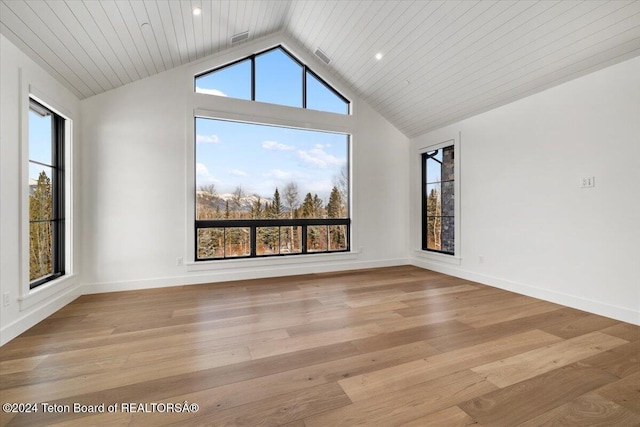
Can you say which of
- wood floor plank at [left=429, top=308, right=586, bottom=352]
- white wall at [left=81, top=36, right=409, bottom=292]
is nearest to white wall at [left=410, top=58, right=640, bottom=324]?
wood floor plank at [left=429, top=308, right=586, bottom=352]

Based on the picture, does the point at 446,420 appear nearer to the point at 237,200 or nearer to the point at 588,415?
the point at 588,415

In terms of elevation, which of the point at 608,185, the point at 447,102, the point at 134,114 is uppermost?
the point at 447,102

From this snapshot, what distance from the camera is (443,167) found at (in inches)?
195

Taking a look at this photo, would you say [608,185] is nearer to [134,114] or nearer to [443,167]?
[443,167]

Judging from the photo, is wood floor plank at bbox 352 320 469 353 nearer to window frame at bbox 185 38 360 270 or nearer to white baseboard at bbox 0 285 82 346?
window frame at bbox 185 38 360 270

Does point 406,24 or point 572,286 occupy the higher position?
point 406,24

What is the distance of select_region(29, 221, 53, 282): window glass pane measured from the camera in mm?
2812

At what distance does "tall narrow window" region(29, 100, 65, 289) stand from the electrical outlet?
5649mm

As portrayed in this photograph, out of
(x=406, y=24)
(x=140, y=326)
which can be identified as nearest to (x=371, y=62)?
(x=406, y=24)

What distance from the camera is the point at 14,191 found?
7.91 ft

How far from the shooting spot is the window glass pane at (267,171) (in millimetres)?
4309

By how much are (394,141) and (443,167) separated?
106cm

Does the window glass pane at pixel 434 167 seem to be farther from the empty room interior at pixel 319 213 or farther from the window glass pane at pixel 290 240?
the window glass pane at pixel 290 240

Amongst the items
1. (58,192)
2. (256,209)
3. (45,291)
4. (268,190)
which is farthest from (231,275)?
(58,192)
